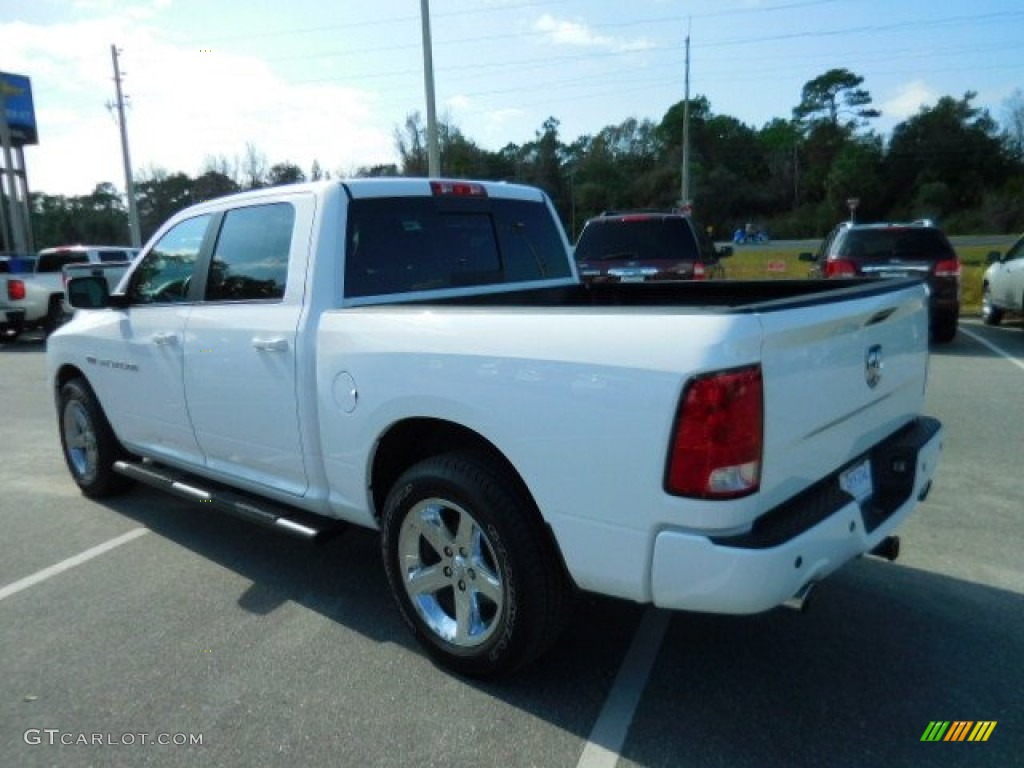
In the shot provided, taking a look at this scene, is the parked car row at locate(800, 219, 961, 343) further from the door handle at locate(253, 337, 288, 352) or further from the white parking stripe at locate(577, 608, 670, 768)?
the door handle at locate(253, 337, 288, 352)

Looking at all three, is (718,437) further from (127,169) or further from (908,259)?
(127,169)

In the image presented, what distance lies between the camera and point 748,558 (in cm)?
230

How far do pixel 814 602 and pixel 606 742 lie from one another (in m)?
1.44

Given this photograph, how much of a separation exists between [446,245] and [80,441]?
325cm

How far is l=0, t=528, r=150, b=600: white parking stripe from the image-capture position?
13.5 feet

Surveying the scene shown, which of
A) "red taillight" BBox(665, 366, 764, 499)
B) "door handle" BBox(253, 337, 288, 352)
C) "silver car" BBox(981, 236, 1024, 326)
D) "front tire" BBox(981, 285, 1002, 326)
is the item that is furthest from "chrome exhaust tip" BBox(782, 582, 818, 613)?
"front tire" BBox(981, 285, 1002, 326)

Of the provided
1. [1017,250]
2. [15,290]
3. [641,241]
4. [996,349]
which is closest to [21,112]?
[15,290]

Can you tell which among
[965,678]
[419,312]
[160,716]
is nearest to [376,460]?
[419,312]

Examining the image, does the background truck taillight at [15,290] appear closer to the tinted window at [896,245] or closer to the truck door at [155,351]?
the truck door at [155,351]

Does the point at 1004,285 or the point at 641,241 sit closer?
the point at 641,241

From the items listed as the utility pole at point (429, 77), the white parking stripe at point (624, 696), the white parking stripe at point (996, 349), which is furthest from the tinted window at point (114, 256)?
the white parking stripe at point (624, 696)

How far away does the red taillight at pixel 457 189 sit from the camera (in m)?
4.02

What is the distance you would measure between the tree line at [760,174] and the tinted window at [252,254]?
45365mm

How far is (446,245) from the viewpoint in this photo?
402 centimetres
